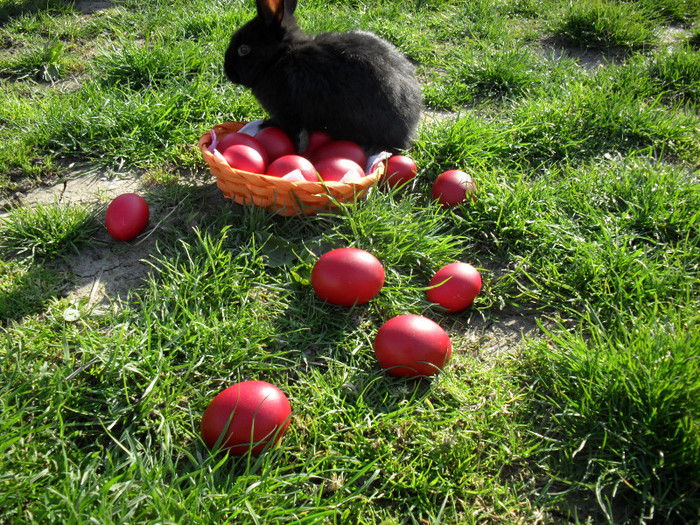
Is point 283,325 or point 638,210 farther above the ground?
point 638,210

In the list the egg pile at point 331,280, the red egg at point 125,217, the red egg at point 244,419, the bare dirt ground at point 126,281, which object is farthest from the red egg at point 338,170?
the red egg at point 244,419

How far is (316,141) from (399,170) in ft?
1.88

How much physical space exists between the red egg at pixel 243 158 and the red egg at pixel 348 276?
0.78 meters

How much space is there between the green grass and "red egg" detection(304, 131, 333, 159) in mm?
Result: 606

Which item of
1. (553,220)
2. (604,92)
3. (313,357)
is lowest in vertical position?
(313,357)

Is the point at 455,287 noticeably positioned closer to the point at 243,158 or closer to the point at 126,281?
the point at 243,158

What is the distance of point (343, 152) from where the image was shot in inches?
123

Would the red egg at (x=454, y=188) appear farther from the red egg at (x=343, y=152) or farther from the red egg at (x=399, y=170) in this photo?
the red egg at (x=343, y=152)

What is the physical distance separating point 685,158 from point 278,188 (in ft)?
9.13

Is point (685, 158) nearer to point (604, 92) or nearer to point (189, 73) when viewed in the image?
point (604, 92)

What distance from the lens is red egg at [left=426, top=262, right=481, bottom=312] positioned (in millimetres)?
2498

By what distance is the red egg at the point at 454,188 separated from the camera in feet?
10.0

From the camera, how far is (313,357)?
7.64 feet

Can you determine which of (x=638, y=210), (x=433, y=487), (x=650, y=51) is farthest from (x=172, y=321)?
(x=650, y=51)
